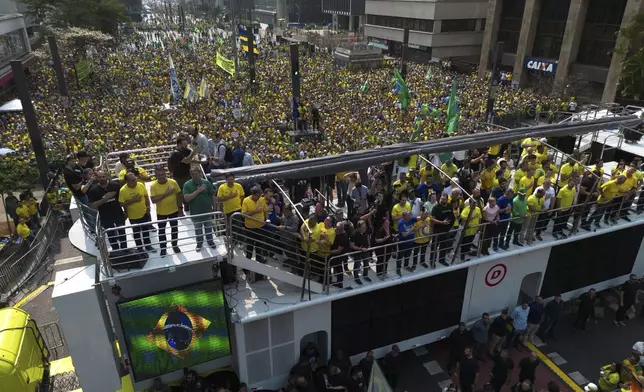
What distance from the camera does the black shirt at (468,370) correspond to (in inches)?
344

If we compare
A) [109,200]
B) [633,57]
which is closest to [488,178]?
[109,200]

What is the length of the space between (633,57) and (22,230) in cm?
3590

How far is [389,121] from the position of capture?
83.7 ft

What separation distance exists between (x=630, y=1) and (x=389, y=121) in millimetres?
22878

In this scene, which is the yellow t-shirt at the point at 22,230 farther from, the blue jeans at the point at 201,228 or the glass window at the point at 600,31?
the glass window at the point at 600,31

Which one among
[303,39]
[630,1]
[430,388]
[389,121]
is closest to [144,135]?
[389,121]

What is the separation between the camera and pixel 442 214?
9008 mm

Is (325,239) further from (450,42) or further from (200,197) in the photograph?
(450,42)

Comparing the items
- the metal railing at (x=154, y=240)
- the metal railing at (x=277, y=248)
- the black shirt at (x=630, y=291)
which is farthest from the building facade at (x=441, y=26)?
the metal railing at (x=154, y=240)

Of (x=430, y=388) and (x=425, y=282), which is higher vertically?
(x=425, y=282)

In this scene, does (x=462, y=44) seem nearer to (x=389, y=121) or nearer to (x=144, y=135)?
(x=389, y=121)

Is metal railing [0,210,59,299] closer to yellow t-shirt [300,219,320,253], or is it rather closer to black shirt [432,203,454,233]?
yellow t-shirt [300,219,320,253]

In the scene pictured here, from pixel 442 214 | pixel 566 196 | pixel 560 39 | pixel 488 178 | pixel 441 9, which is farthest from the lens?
pixel 441 9

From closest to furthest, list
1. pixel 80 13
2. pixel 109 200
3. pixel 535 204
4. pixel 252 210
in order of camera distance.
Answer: pixel 109 200
pixel 252 210
pixel 535 204
pixel 80 13
